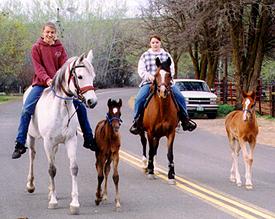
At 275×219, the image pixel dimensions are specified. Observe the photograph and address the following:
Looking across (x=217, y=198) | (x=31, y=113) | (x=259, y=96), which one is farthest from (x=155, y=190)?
(x=259, y=96)

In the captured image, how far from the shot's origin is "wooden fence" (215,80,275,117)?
29.4 meters

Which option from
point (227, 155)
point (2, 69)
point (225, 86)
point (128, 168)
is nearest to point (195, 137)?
point (227, 155)

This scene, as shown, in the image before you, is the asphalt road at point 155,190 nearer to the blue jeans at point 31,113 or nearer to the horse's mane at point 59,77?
the blue jeans at point 31,113

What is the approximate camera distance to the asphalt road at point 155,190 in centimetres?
834

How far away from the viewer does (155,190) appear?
10094 millimetres

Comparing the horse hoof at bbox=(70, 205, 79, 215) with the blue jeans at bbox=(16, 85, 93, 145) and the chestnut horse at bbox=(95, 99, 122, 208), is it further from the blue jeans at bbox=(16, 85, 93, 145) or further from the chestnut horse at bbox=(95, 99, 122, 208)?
the blue jeans at bbox=(16, 85, 93, 145)

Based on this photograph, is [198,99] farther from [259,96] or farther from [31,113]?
[31,113]

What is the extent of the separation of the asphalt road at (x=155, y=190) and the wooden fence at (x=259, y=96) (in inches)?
557

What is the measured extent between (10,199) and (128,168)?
3821mm

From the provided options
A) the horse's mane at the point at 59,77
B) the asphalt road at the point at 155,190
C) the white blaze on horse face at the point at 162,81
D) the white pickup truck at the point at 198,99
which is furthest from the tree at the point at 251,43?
the horse's mane at the point at 59,77

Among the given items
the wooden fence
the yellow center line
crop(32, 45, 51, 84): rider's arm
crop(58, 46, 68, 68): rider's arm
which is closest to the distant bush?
the wooden fence

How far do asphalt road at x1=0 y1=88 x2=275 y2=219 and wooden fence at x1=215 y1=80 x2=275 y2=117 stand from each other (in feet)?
46.5

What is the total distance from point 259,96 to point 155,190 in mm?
21871

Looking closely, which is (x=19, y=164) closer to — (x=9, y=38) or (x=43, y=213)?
(x=43, y=213)
